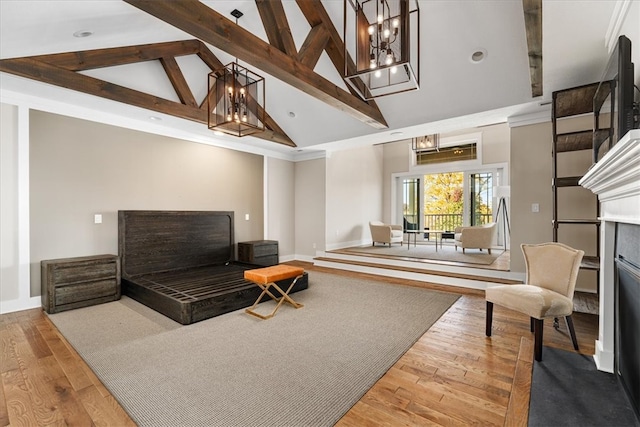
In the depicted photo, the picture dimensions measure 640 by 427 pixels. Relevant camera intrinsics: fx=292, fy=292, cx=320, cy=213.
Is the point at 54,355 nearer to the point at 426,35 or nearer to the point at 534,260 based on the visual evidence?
the point at 534,260

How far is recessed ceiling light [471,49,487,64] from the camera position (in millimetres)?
3515

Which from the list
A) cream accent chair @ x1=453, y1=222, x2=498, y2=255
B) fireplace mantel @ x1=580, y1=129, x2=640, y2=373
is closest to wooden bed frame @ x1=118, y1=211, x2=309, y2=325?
fireplace mantel @ x1=580, y1=129, x2=640, y2=373

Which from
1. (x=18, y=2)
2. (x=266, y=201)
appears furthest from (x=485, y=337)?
(x=266, y=201)

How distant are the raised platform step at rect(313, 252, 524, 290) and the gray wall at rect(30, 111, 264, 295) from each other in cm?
281

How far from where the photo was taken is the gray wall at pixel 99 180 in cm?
373

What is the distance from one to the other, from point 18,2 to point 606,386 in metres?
4.58

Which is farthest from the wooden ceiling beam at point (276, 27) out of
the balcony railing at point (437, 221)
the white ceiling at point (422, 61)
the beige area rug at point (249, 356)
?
the balcony railing at point (437, 221)

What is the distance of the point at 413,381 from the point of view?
2.05 metres

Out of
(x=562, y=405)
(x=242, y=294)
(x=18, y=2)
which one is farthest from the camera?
(x=242, y=294)

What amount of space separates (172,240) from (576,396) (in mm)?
5099

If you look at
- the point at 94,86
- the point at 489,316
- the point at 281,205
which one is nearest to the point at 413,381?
the point at 489,316

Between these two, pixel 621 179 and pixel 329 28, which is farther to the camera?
pixel 329 28

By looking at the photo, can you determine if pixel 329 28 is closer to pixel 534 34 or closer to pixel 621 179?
pixel 534 34

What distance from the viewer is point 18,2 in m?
1.96
